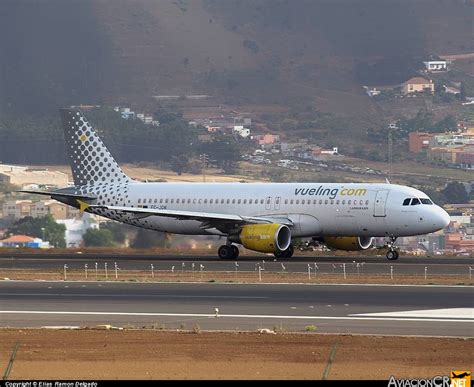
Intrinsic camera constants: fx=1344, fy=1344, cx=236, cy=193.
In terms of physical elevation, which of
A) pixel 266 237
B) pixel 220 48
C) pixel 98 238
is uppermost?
pixel 220 48

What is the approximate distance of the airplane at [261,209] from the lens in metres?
57.7

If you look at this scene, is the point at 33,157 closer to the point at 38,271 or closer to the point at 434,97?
the point at 434,97

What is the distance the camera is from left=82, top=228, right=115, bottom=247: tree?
7325 centimetres

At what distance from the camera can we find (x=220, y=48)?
156375mm

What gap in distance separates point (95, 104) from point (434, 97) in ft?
144

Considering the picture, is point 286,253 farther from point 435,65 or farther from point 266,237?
point 435,65

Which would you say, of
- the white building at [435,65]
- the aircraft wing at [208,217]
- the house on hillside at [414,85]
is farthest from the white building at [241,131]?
the aircraft wing at [208,217]

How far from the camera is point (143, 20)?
160m

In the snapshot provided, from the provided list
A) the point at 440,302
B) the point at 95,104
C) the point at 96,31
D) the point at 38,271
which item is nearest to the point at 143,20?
the point at 96,31

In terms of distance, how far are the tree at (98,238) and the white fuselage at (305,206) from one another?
7371 mm

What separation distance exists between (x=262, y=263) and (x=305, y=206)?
18.2 ft

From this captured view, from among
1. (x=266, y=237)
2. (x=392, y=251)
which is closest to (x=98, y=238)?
(x=266, y=237)

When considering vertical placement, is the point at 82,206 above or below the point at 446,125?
below

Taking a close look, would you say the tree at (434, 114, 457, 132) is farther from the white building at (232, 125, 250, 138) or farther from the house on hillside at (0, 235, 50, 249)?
the house on hillside at (0, 235, 50, 249)
